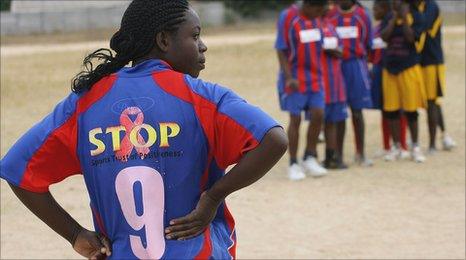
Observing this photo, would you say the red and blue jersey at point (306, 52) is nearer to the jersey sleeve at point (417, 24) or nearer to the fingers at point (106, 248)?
the jersey sleeve at point (417, 24)

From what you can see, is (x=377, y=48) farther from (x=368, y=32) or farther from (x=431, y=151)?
(x=431, y=151)

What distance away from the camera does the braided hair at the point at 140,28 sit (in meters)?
3.02

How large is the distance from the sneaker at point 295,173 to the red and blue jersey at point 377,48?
1736mm

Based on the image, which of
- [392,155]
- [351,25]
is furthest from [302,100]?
[392,155]

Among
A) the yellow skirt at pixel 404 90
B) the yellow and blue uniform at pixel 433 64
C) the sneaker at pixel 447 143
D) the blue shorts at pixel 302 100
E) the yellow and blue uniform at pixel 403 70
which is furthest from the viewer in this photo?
the sneaker at pixel 447 143

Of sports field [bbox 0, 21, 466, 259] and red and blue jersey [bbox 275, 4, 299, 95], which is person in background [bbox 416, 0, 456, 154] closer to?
sports field [bbox 0, 21, 466, 259]

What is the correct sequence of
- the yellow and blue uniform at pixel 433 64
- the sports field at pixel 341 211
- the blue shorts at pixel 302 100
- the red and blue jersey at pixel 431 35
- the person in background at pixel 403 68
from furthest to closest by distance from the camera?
the yellow and blue uniform at pixel 433 64 → the red and blue jersey at pixel 431 35 → the person in background at pixel 403 68 → the blue shorts at pixel 302 100 → the sports field at pixel 341 211

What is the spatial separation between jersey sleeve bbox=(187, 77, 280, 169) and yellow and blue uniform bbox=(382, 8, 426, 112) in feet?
24.8

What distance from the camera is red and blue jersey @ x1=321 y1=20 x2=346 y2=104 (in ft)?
32.1

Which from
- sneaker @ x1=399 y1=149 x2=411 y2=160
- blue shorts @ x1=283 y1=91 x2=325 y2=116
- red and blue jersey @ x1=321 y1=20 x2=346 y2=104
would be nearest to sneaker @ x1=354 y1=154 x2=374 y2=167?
sneaker @ x1=399 y1=149 x2=411 y2=160

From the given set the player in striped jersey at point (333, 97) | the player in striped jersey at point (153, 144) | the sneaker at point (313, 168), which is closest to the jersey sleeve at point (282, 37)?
the player in striped jersey at point (333, 97)

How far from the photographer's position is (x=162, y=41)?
3.05 meters

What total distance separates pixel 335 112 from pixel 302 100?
0.70 meters

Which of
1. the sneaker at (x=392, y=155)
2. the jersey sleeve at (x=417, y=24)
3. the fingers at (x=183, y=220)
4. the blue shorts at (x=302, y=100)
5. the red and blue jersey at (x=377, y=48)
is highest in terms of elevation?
the fingers at (x=183, y=220)
